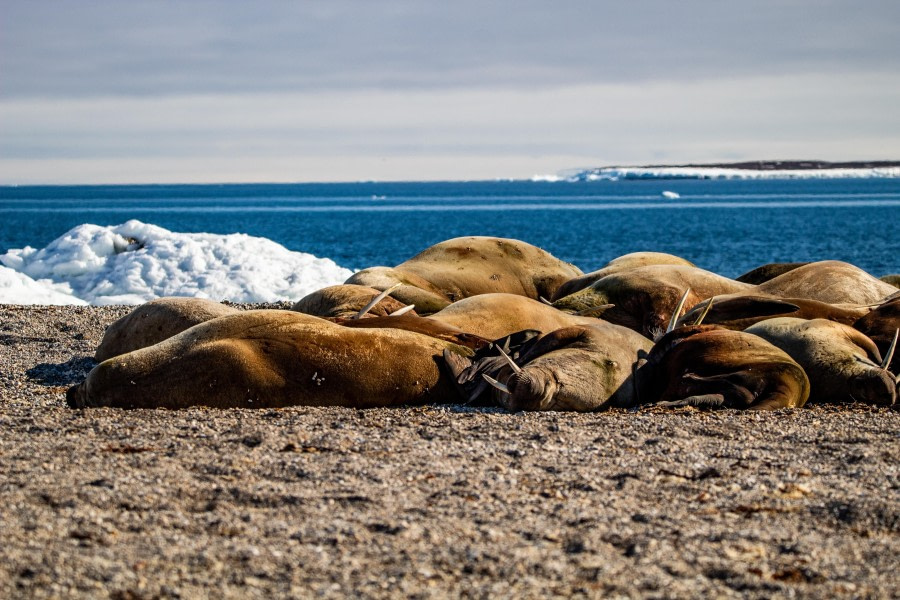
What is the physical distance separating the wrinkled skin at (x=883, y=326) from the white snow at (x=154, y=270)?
11.8 meters

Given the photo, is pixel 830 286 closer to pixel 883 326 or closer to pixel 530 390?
pixel 883 326

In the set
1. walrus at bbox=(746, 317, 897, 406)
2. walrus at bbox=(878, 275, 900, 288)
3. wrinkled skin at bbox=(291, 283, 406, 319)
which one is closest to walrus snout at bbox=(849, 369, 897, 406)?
walrus at bbox=(746, 317, 897, 406)

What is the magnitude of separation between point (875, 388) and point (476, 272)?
22.3 feet

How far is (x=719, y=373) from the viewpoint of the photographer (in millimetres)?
8625

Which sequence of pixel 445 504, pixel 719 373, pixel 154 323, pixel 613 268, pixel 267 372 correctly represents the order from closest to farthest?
pixel 445 504, pixel 267 372, pixel 719 373, pixel 154 323, pixel 613 268

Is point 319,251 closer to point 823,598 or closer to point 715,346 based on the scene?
point 715,346

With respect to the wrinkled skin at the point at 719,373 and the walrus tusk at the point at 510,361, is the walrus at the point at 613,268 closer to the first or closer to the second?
the wrinkled skin at the point at 719,373

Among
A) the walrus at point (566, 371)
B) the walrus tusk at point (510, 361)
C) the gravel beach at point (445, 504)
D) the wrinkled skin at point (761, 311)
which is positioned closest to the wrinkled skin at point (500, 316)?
the walrus at point (566, 371)

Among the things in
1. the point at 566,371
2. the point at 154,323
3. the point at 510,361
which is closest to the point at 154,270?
the point at 154,323

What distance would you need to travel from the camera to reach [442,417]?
7941 mm

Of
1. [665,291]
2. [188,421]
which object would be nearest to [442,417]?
[188,421]

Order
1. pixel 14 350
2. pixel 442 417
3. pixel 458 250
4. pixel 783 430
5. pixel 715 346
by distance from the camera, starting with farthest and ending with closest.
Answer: pixel 458 250
pixel 14 350
pixel 715 346
pixel 442 417
pixel 783 430

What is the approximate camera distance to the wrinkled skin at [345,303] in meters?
11.5

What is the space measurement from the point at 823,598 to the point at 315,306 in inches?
335
